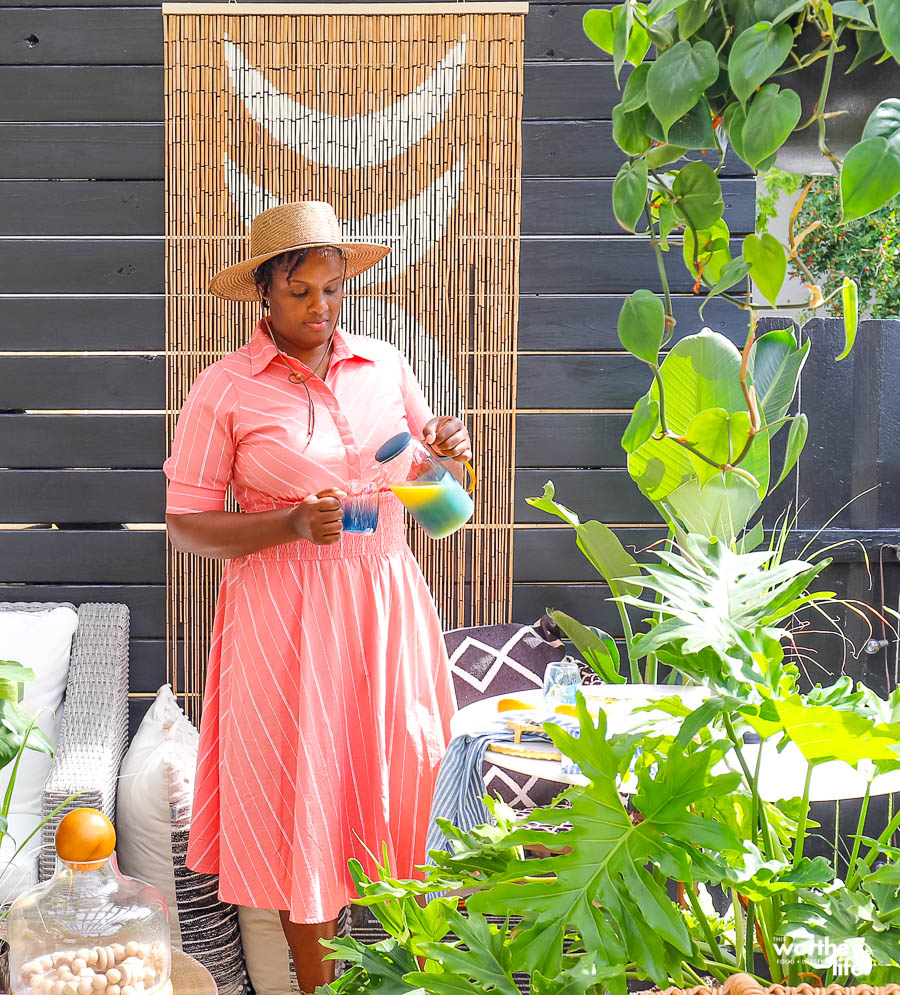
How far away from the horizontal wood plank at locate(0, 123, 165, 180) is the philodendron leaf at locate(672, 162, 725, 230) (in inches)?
84.0

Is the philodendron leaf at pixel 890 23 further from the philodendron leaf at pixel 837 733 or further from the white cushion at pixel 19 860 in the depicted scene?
the white cushion at pixel 19 860

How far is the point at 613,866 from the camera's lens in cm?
78

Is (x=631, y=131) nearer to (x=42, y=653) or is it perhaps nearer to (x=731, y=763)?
(x=731, y=763)

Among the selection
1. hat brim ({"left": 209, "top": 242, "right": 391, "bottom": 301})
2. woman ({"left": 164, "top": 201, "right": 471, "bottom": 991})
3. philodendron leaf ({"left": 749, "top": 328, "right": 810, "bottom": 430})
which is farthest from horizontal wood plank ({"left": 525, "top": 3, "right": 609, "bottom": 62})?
philodendron leaf ({"left": 749, "top": 328, "right": 810, "bottom": 430})

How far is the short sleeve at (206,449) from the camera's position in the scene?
2115 mm

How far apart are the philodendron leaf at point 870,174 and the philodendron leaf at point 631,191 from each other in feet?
0.64

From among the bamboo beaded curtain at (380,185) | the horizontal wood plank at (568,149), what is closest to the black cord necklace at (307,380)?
the bamboo beaded curtain at (380,185)

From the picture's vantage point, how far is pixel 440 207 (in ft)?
8.85

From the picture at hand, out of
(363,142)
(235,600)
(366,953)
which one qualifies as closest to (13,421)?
(235,600)

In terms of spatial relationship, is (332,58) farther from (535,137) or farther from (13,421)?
(13,421)

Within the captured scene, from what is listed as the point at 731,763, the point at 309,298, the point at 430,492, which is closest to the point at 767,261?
the point at 731,763

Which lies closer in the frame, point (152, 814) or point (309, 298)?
point (309, 298)

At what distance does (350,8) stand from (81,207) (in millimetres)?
854

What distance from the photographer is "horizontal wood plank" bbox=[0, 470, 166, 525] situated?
273cm
